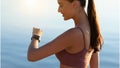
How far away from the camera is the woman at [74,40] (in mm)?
2307

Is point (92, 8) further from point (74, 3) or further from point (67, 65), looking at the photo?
point (67, 65)

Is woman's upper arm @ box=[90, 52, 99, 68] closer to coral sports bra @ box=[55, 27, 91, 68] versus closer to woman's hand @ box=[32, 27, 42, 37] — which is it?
coral sports bra @ box=[55, 27, 91, 68]

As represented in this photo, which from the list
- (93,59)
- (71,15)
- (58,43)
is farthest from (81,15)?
(93,59)

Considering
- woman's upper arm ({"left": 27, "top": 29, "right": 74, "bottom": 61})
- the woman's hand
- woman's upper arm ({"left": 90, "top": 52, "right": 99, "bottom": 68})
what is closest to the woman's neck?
woman's upper arm ({"left": 27, "top": 29, "right": 74, "bottom": 61})

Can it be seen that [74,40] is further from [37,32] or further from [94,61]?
[94,61]

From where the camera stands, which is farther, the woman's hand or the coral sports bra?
the woman's hand

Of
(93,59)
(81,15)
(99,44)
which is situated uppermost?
(81,15)

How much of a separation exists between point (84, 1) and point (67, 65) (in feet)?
1.35

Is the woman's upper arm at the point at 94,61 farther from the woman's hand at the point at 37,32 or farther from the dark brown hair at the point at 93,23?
the woman's hand at the point at 37,32

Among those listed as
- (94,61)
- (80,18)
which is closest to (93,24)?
(80,18)

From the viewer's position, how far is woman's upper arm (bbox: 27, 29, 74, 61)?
2297 mm

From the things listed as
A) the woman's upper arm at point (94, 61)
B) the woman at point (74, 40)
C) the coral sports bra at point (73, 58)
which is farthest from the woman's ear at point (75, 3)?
the woman's upper arm at point (94, 61)

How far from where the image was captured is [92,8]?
7.97ft

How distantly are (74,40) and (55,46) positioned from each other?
121 millimetres
